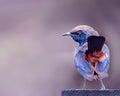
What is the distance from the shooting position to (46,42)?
1646 mm

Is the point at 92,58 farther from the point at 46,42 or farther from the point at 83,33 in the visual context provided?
the point at 46,42

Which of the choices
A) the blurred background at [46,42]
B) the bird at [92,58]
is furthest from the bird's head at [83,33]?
the blurred background at [46,42]

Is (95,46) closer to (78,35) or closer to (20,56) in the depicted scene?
(78,35)

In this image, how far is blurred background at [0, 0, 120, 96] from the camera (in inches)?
62.7

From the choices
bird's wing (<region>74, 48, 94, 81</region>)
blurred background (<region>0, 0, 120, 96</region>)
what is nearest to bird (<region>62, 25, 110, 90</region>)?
bird's wing (<region>74, 48, 94, 81</region>)

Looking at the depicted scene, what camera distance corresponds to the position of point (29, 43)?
1647 mm

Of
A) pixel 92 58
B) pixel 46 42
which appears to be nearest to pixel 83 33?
pixel 92 58

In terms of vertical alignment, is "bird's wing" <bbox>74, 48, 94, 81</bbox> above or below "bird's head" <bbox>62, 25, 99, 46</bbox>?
below

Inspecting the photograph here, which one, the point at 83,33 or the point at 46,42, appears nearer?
the point at 83,33

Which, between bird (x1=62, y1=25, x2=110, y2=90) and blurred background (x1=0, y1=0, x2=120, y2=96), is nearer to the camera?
bird (x1=62, y1=25, x2=110, y2=90)

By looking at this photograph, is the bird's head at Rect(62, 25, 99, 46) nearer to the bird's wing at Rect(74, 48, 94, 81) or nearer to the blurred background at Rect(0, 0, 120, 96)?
the bird's wing at Rect(74, 48, 94, 81)

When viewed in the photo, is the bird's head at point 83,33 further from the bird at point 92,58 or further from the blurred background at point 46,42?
the blurred background at point 46,42

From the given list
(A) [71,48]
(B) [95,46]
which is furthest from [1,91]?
(B) [95,46]

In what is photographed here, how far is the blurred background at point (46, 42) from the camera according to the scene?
62.7 inches
